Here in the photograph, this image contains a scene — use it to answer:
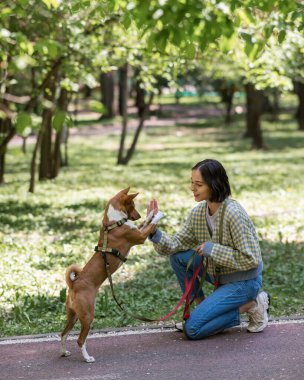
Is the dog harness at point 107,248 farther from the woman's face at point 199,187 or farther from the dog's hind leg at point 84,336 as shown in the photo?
the woman's face at point 199,187

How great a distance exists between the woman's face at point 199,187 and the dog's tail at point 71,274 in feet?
3.69

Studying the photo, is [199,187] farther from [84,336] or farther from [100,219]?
[100,219]

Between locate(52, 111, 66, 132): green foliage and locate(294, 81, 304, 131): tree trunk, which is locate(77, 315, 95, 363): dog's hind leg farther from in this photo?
locate(294, 81, 304, 131): tree trunk

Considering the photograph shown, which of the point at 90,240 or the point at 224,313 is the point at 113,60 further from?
the point at 224,313

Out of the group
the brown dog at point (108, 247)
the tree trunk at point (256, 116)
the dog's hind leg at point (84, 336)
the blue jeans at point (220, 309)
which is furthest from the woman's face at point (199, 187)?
the tree trunk at point (256, 116)

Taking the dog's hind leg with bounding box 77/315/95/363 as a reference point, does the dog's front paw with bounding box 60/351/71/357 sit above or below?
below

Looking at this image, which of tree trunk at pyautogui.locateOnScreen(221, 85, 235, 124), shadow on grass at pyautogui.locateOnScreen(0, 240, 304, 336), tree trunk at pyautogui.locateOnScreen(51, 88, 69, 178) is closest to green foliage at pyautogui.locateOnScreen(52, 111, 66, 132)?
shadow on grass at pyautogui.locateOnScreen(0, 240, 304, 336)

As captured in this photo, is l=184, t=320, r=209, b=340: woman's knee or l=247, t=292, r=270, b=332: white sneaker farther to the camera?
l=247, t=292, r=270, b=332: white sneaker

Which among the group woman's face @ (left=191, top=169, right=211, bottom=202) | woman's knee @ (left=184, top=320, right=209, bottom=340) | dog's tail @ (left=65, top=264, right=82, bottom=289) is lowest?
woman's knee @ (left=184, top=320, right=209, bottom=340)

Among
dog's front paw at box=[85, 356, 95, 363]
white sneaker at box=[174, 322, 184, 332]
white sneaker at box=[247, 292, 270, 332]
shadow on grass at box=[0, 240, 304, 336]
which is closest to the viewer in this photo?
dog's front paw at box=[85, 356, 95, 363]

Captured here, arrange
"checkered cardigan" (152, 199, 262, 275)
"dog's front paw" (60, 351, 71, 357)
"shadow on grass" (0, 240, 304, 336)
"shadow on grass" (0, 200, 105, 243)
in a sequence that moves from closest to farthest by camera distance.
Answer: "dog's front paw" (60, 351, 71, 357)
"checkered cardigan" (152, 199, 262, 275)
"shadow on grass" (0, 240, 304, 336)
"shadow on grass" (0, 200, 105, 243)

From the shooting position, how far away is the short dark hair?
21.2 ft

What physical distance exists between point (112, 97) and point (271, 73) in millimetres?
34410

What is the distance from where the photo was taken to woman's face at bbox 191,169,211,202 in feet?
21.2
